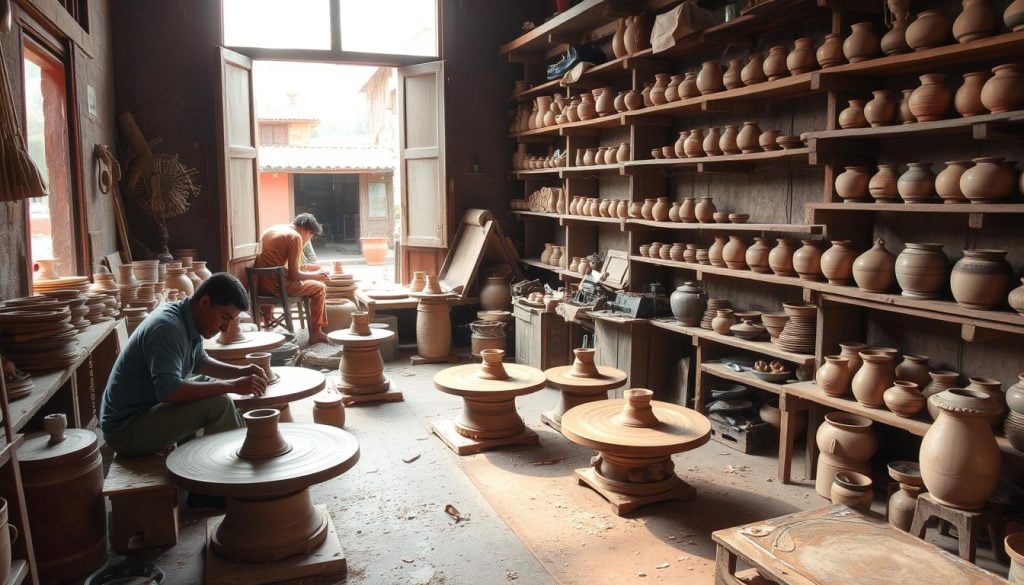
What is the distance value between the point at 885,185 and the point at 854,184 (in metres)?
0.19

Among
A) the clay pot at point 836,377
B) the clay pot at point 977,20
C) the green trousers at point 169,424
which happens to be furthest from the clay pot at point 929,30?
the green trousers at point 169,424

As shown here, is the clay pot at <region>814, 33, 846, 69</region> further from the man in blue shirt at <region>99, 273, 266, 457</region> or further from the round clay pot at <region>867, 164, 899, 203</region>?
the man in blue shirt at <region>99, 273, 266, 457</region>

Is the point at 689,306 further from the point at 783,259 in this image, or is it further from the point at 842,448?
the point at 842,448

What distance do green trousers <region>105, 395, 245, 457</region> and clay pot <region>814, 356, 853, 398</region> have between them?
317cm

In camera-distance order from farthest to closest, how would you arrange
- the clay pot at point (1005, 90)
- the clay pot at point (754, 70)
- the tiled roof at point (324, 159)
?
the tiled roof at point (324, 159) → the clay pot at point (754, 70) → the clay pot at point (1005, 90)

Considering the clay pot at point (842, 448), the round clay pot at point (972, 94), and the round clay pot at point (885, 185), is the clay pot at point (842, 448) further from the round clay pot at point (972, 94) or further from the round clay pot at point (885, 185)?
the round clay pot at point (972, 94)

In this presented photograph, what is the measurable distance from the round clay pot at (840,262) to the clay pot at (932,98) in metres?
0.78

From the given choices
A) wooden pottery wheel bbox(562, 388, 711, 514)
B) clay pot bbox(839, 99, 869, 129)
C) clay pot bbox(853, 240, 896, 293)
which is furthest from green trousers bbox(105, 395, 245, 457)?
clay pot bbox(839, 99, 869, 129)

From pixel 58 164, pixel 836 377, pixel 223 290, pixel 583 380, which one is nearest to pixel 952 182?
pixel 836 377

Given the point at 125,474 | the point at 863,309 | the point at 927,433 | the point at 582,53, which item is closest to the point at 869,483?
the point at 927,433

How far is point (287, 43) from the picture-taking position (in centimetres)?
762

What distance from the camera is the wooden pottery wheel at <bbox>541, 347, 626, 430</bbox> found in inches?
192

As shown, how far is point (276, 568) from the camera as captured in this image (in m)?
3.15

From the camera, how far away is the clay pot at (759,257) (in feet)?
15.6
